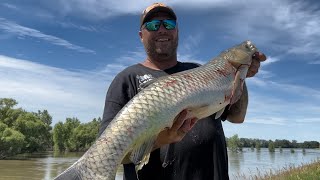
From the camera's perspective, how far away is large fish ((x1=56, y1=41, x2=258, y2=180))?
2648 mm

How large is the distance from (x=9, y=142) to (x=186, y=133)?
241 ft

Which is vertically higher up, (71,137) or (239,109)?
(71,137)

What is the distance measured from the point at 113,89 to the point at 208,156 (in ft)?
3.55

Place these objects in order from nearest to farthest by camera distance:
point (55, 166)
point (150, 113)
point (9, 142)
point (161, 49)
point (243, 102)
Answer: point (150, 113), point (243, 102), point (161, 49), point (55, 166), point (9, 142)

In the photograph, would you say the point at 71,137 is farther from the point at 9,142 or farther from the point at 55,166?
the point at 55,166

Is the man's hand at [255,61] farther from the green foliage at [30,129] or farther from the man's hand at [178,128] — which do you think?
the green foliage at [30,129]

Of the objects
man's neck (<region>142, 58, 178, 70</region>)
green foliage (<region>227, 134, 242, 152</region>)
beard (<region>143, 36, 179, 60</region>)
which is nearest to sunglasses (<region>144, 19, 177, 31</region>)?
beard (<region>143, 36, 179, 60</region>)

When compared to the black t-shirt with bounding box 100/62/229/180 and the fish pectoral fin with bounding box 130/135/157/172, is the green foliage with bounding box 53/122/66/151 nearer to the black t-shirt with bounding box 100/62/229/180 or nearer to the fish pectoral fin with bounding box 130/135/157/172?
the black t-shirt with bounding box 100/62/229/180

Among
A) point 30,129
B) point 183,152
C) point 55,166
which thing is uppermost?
point 30,129

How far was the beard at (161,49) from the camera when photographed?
391 centimetres

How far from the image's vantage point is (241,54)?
365cm

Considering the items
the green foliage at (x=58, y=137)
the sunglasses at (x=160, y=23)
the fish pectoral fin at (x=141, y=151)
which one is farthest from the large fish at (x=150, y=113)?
the green foliage at (x=58, y=137)

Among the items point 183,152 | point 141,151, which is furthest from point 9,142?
point 141,151

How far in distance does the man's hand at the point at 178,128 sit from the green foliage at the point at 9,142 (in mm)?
72761
